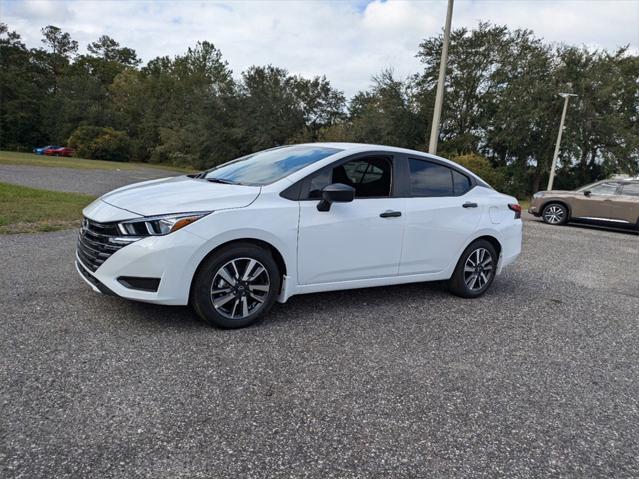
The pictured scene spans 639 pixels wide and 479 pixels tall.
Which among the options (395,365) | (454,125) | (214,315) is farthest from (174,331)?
Answer: (454,125)

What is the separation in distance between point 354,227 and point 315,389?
5.55ft

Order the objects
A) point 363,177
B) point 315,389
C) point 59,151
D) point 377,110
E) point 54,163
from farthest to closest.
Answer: point 59,151 → point 377,110 → point 54,163 → point 363,177 → point 315,389

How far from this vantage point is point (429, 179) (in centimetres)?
498

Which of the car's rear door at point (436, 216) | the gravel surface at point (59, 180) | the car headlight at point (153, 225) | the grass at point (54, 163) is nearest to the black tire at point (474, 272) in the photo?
the car's rear door at point (436, 216)

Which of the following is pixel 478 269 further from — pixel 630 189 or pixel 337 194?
pixel 630 189

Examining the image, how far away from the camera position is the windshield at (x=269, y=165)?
14.1 ft

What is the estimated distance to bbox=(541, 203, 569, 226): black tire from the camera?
14.5 meters

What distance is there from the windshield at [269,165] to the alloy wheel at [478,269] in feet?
6.79

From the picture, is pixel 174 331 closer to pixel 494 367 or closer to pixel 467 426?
pixel 467 426

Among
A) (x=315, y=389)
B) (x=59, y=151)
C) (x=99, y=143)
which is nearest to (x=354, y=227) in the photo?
(x=315, y=389)

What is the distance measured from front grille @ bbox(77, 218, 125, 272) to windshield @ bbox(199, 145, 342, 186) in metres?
1.18

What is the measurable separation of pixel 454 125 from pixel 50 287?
111ft

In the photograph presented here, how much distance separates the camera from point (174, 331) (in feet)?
12.3

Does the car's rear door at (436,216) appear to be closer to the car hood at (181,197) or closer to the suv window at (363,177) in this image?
the suv window at (363,177)
